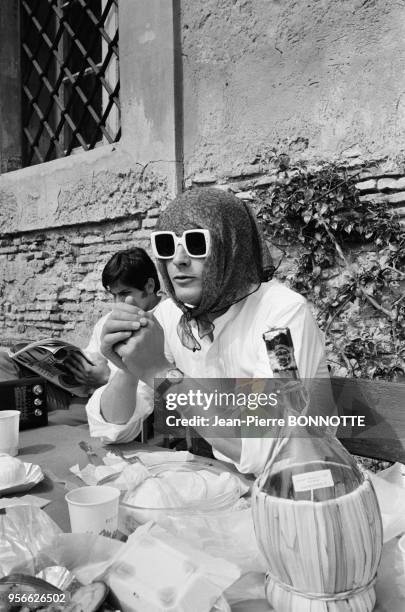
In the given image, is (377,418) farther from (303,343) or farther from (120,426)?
(120,426)

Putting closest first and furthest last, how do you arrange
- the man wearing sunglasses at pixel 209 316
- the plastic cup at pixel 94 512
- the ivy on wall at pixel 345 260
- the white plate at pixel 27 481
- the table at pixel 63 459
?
the table at pixel 63 459 < the plastic cup at pixel 94 512 < the white plate at pixel 27 481 < the man wearing sunglasses at pixel 209 316 < the ivy on wall at pixel 345 260

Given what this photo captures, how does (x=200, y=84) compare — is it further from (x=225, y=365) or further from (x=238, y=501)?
(x=238, y=501)

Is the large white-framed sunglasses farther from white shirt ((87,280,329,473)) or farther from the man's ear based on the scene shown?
the man's ear

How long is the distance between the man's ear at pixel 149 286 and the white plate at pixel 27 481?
1.84 m

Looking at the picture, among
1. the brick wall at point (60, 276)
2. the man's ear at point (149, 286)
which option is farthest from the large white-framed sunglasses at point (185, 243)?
the brick wall at point (60, 276)

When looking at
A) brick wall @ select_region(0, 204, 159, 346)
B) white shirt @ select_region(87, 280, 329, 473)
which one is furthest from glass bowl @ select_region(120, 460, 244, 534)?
brick wall @ select_region(0, 204, 159, 346)

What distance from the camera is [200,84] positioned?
357cm

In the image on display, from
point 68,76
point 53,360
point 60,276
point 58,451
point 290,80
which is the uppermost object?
point 68,76

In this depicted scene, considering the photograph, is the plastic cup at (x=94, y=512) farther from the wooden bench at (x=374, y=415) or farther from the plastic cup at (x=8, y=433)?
the wooden bench at (x=374, y=415)

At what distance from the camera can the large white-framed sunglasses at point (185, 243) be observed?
63.0 inches

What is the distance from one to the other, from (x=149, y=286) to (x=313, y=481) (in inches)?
98.0

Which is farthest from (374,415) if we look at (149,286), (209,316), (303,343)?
(149,286)

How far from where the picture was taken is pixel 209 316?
1828 millimetres

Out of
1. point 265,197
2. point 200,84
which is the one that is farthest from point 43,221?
point 265,197
